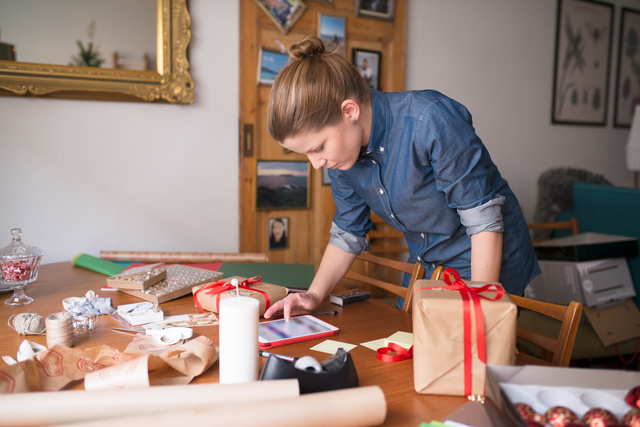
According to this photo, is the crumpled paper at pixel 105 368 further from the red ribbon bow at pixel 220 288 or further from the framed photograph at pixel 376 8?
Answer: the framed photograph at pixel 376 8

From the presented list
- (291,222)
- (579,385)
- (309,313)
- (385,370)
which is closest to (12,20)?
(291,222)

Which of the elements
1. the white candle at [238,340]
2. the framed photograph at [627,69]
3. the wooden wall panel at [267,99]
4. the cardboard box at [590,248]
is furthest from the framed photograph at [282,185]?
the framed photograph at [627,69]

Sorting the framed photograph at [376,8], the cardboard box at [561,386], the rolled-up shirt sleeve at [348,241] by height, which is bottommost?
the cardboard box at [561,386]

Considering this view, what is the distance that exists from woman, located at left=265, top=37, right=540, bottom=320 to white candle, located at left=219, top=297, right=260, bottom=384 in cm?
39

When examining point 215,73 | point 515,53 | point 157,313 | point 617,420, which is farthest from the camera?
point 515,53

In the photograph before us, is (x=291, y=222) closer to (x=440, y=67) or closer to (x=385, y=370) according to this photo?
(x=440, y=67)

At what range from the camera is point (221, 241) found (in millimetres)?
2664

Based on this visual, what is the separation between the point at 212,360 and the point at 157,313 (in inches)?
14.7

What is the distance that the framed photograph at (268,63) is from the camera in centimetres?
263

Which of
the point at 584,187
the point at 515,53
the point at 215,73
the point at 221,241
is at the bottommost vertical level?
the point at 221,241

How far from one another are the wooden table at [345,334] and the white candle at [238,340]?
101mm

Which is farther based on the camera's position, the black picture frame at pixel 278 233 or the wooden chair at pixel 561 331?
the black picture frame at pixel 278 233

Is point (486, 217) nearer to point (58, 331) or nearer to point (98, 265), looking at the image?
point (58, 331)

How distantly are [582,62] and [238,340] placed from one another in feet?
12.9
